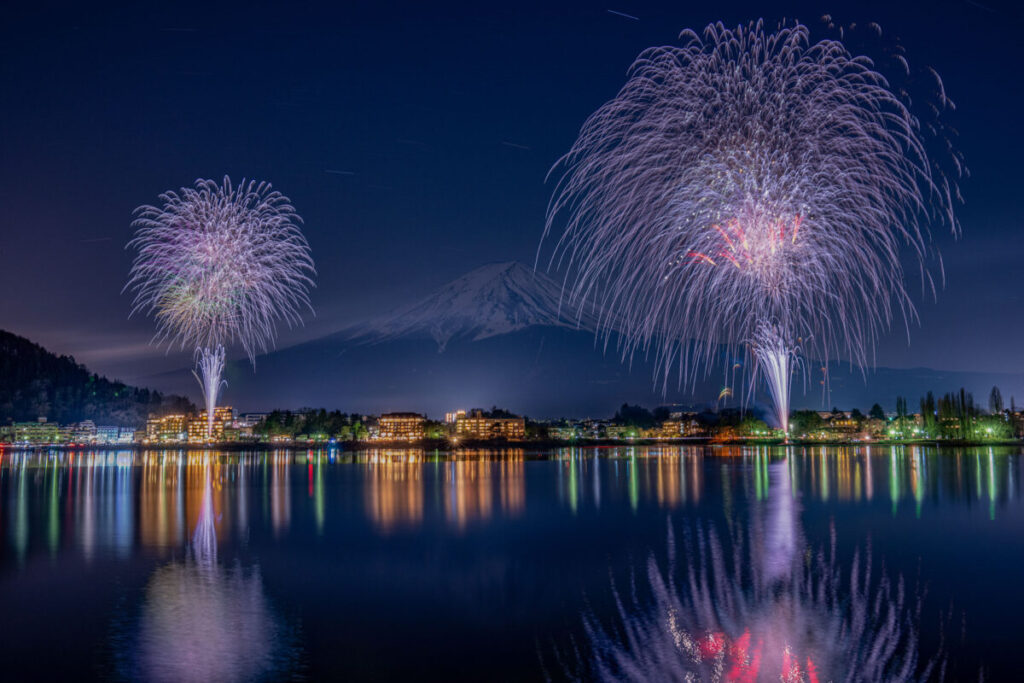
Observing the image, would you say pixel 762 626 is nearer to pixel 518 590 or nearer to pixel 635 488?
pixel 518 590

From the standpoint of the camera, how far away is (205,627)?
462 inches

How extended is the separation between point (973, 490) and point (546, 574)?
2552 centimetres

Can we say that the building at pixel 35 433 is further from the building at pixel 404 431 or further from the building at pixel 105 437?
the building at pixel 404 431

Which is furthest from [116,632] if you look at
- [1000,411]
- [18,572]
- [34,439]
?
[34,439]

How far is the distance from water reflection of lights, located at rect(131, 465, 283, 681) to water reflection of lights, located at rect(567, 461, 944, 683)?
3970mm

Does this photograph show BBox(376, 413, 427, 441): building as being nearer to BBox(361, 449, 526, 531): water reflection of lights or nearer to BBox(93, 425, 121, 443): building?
BBox(93, 425, 121, 443): building

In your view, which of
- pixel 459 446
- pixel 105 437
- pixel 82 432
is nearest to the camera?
pixel 459 446

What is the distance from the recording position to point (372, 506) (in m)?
31.7

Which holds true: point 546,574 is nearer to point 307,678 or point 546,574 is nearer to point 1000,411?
point 307,678

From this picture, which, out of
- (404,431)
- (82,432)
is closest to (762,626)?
(404,431)

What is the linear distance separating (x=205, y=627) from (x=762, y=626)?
741 centimetres

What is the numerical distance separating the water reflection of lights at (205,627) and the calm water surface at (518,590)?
5cm

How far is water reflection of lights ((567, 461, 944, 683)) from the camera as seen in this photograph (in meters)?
9.19

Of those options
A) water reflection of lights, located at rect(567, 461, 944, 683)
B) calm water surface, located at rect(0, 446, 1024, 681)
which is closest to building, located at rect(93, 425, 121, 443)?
calm water surface, located at rect(0, 446, 1024, 681)
